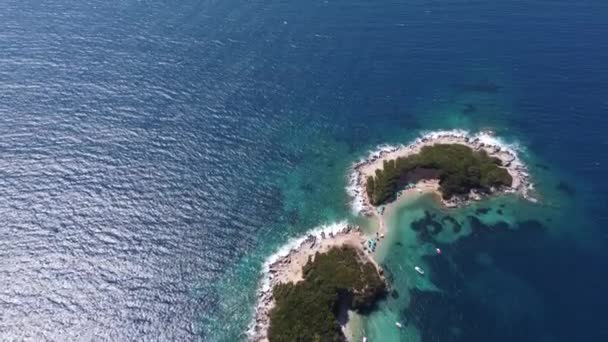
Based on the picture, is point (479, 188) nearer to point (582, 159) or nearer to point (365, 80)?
point (582, 159)

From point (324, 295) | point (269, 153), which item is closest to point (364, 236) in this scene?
point (324, 295)

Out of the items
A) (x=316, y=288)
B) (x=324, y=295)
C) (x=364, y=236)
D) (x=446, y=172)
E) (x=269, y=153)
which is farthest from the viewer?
(x=269, y=153)

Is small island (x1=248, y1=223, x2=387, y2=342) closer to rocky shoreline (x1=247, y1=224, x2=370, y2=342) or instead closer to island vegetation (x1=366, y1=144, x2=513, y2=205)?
rocky shoreline (x1=247, y1=224, x2=370, y2=342)

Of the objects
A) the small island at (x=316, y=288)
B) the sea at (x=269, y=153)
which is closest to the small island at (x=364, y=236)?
the small island at (x=316, y=288)

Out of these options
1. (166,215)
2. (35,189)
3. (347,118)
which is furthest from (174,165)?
(347,118)

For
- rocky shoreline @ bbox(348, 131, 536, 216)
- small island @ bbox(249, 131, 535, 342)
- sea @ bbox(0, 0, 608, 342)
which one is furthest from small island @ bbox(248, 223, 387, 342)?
rocky shoreline @ bbox(348, 131, 536, 216)

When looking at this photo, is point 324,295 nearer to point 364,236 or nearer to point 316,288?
point 316,288
